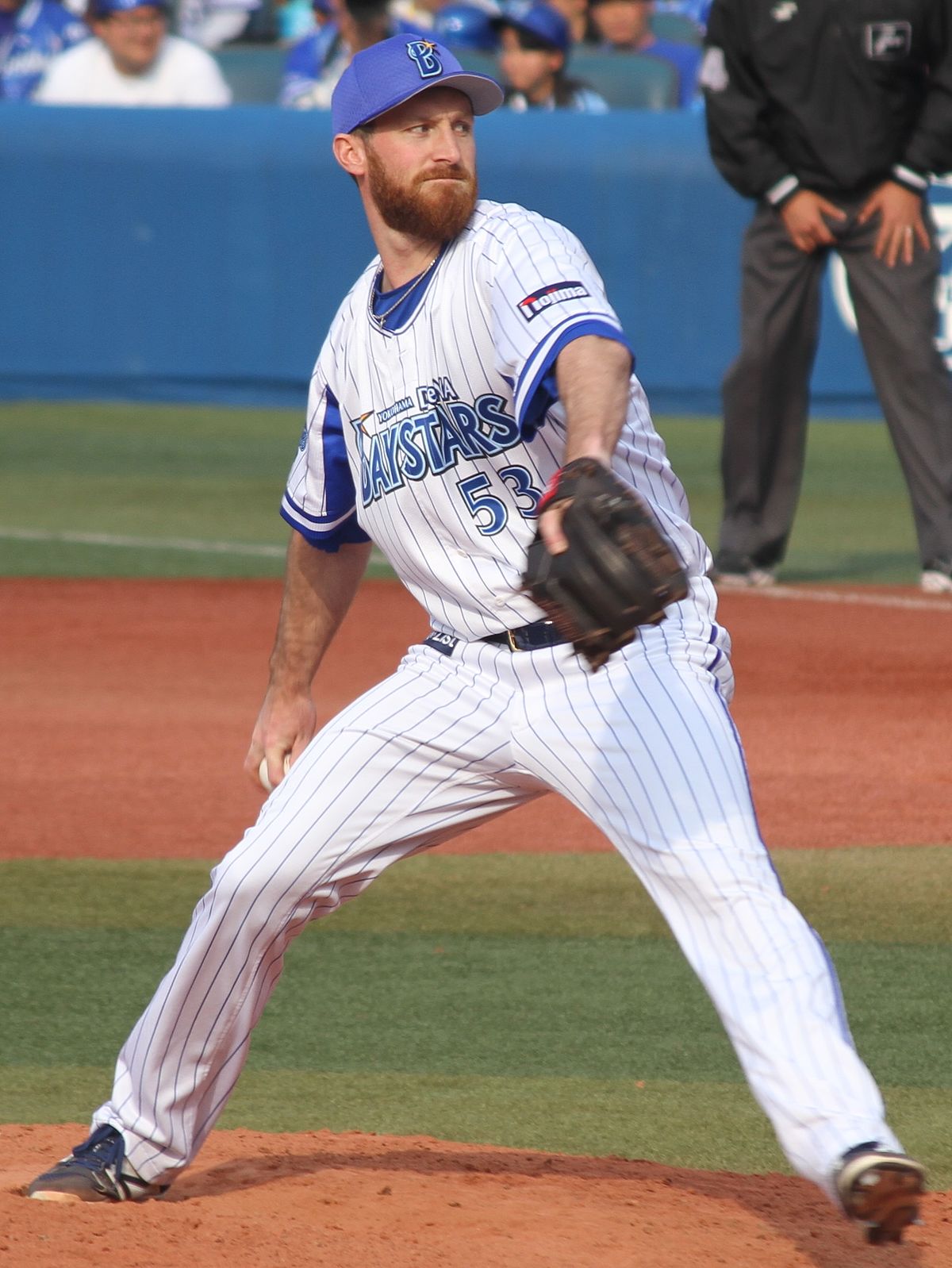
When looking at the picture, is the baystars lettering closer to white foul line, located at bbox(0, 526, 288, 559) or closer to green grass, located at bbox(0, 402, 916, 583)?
green grass, located at bbox(0, 402, 916, 583)

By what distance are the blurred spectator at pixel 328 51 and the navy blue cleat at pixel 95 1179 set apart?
11651 millimetres

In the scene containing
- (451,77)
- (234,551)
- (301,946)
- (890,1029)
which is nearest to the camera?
(451,77)

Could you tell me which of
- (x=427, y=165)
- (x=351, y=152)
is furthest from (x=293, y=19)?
(x=427, y=165)

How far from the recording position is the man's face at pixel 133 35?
48.7ft

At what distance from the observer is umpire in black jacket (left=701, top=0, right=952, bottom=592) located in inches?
356

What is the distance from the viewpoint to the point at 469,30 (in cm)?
1658

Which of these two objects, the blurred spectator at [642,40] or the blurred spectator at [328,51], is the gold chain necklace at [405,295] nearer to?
the blurred spectator at [328,51]

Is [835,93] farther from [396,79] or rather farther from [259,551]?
[396,79]

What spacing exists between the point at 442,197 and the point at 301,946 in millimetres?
2442

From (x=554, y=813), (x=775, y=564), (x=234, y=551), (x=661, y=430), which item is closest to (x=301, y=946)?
(x=554, y=813)

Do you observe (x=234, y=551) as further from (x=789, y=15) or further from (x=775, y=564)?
(x=789, y=15)

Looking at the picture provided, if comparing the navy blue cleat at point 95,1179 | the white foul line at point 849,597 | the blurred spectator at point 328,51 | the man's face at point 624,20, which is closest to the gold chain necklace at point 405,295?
the navy blue cleat at point 95,1179

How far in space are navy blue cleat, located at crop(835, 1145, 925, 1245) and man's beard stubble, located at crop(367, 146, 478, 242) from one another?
61.0 inches

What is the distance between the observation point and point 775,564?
9.78 m
